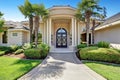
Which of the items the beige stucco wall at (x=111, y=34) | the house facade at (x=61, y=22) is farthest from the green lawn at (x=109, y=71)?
the house facade at (x=61, y=22)

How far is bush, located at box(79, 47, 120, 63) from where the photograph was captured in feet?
48.6

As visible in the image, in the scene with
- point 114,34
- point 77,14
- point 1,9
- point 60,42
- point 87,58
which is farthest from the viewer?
point 60,42

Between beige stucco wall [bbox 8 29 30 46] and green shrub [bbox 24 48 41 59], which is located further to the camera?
beige stucco wall [bbox 8 29 30 46]

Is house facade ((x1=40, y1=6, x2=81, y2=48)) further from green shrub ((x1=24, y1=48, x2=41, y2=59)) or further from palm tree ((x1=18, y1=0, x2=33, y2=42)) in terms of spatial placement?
green shrub ((x1=24, y1=48, x2=41, y2=59))

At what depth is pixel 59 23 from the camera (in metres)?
29.0

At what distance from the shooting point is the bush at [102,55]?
48.6ft

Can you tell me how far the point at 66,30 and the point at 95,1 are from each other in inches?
378

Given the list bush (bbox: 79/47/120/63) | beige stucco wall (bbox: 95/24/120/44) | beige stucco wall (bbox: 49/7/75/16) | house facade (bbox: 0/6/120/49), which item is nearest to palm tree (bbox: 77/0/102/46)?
beige stucco wall (bbox: 49/7/75/16)

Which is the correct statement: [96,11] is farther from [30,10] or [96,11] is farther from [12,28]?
[12,28]

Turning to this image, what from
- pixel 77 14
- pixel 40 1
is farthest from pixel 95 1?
pixel 40 1

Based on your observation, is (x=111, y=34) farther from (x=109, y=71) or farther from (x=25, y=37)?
(x=25, y=37)

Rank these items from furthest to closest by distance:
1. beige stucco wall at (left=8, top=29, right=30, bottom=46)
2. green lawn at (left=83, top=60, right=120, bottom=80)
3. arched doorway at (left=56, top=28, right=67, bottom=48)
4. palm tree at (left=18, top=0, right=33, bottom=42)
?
arched doorway at (left=56, top=28, right=67, bottom=48)
beige stucco wall at (left=8, top=29, right=30, bottom=46)
palm tree at (left=18, top=0, right=33, bottom=42)
green lawn at (left=83, top=60, right=120, bottom=80)

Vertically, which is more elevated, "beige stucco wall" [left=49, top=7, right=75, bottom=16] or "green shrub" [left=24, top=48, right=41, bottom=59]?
"beige stucco wall" [left=49, top=7, right=75, bottom=16]

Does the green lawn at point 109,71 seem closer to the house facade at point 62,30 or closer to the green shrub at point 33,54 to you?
the green shrub at point 33,54
